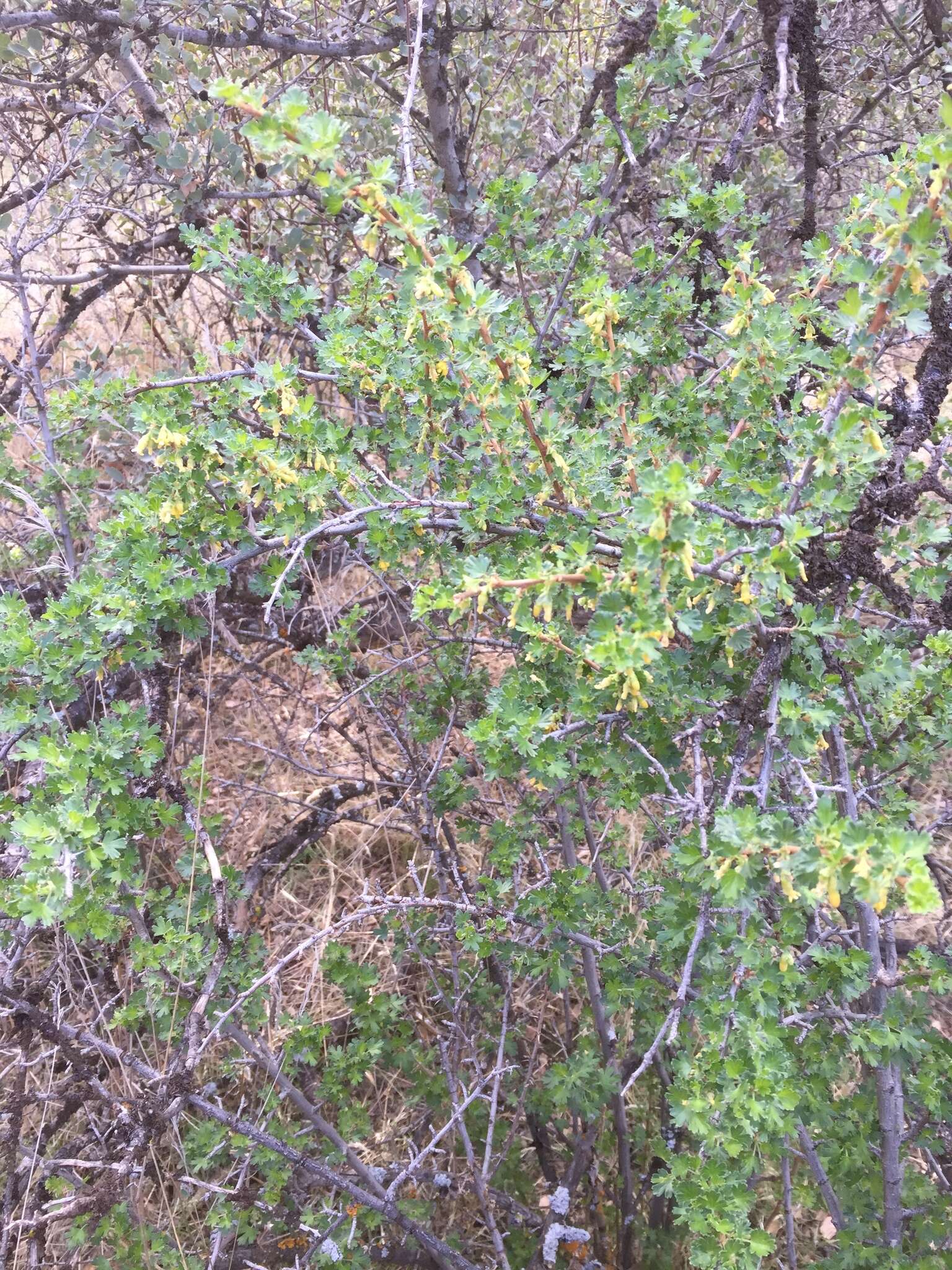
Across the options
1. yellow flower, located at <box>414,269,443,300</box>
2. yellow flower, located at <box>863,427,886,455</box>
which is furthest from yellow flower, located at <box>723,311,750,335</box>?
yellow flower, located at <box>414,269,443,300</box>

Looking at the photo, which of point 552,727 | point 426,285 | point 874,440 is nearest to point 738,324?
point 874,440

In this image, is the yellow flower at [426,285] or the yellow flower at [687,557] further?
the yellow flower at [426,285]

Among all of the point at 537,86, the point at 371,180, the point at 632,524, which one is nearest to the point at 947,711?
the point at 632,524

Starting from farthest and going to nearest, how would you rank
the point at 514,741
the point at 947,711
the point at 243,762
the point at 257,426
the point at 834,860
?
the point at 243,762 < the point at 257,426 < the point at 947,711 < the point at 514,741 < the point at 834,860

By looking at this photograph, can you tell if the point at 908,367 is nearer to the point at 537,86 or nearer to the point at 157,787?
the point at 537,86

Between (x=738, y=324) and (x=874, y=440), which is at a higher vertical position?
(x=738, y=324)

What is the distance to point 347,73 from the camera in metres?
3.19

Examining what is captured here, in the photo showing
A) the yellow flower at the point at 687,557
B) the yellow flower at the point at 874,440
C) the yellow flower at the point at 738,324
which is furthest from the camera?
the yellow flower at the point at 738,324

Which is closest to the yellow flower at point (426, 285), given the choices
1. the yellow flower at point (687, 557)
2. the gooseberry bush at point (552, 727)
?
the gooseberry bush at point (552, 727)

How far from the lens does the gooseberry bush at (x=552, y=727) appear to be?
4.02 ft

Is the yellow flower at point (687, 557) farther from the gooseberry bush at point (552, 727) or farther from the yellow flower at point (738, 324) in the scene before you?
the yellow flower at point (738, 324)

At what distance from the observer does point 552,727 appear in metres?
1.39

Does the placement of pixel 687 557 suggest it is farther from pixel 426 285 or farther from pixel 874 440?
pixel 426 285

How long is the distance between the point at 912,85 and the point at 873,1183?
364 cm
